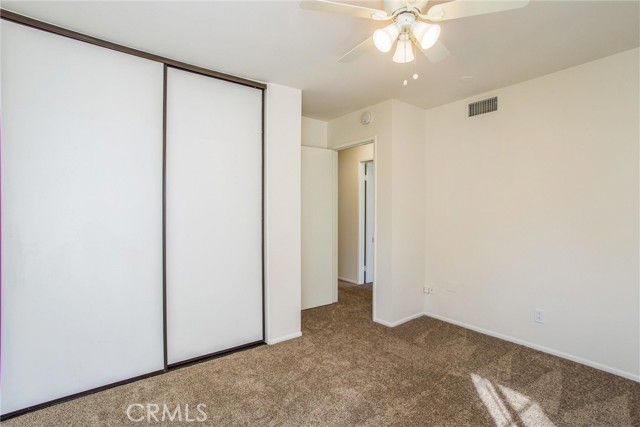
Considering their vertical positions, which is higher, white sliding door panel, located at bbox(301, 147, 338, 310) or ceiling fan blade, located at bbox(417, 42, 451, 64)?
ceiling fan blade, located at bbox(417, 42, 451, 64)

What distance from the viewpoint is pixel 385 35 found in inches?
65.5

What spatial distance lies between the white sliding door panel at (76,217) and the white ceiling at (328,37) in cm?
33

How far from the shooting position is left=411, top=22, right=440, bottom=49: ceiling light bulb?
1635mm

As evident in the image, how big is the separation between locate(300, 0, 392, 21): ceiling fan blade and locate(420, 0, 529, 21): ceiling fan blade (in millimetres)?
254

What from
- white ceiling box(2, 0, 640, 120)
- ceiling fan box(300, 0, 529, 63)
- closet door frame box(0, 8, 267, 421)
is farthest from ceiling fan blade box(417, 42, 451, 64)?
closet door frame box(0, 8, 267, 421)

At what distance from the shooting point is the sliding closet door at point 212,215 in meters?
2.65

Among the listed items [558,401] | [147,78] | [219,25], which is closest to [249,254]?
[147,78]

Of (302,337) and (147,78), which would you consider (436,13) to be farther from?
(302,337)

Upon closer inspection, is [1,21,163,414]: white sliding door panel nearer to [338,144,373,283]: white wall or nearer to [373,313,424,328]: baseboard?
[373,313,424,328]: baseboard

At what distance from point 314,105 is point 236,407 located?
306 centimetres

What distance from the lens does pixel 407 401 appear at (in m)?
2.17

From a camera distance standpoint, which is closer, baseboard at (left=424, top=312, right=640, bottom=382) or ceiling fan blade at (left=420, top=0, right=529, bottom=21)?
ceiling fan blade at (left=420, top=0, right=529, bottom=21)

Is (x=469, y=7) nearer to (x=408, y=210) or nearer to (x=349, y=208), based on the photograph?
(x=408, y=210)

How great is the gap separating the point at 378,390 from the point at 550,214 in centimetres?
217
